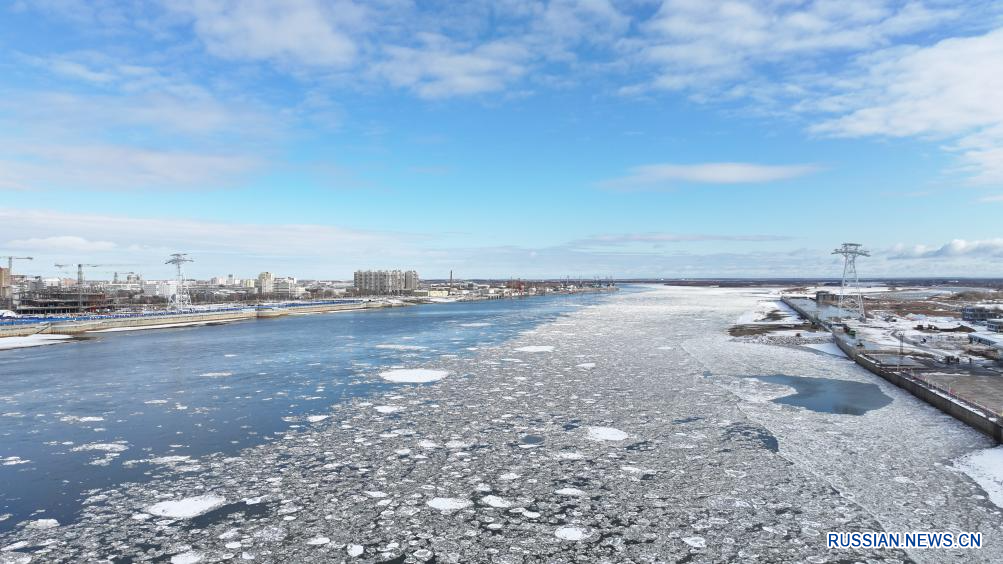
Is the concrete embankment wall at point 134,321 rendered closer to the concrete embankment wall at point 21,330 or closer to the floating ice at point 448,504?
the concrete embankment wall at point 21,330

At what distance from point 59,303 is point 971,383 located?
312 feet

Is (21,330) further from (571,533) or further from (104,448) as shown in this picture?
(571,533)

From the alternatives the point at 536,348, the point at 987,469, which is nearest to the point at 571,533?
the point at 987,469

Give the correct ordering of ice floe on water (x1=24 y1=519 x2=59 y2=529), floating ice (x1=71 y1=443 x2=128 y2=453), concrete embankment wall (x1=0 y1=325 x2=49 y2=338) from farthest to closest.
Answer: concrete embankment wall (x1=0 y1=325 x2=49 y2=338) < floating ice (x1=71 y1=443 x2=128 y2=453) < ice floe on water (x1=24 y1=519 x2=59 y2=529)

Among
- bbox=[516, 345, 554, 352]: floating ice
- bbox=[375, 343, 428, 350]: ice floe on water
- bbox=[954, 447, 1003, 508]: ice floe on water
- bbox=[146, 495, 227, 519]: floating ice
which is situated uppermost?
bbox=[146, 495, 227, 519]: floating ice

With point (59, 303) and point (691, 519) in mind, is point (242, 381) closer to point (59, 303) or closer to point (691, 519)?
point (691, 519)

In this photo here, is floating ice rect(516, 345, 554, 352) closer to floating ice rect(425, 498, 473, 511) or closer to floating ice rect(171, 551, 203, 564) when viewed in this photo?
floating ice rect(425, 498, 473, 511)

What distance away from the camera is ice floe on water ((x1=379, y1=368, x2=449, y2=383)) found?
1923cm

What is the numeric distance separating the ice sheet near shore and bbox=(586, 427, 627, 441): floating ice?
4019cm

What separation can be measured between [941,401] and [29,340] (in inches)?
2096

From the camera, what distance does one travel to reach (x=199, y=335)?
41.6 m

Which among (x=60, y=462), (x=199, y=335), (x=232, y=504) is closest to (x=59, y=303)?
(x=199, y=335)

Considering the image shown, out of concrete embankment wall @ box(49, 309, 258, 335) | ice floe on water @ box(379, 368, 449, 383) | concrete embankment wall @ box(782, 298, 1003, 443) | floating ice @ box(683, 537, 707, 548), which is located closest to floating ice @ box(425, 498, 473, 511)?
floating ice @ box(683, 537, 707, 548)

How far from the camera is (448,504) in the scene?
319 inches
